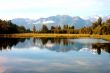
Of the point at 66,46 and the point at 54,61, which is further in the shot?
the point at 66,46

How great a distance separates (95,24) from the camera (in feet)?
537

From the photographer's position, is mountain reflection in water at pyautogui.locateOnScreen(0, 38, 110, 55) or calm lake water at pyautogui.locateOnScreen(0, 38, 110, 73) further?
mountain reflection in water at pyautogui.locateOnScreen(0, 38, 110, 55)

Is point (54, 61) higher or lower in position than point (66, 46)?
higher

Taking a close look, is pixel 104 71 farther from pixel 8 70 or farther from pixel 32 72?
pixel 8 70

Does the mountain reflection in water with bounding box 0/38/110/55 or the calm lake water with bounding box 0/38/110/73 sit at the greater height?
the calm lake water with bounding box 0/38/110/73

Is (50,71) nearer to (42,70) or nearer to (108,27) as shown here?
(42,70)

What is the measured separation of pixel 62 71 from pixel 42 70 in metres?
2.14

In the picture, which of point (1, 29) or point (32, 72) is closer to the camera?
point (32, 72)

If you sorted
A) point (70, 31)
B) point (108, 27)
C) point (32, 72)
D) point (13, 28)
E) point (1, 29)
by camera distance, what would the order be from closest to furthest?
point (32, 72)
point (108, 27)
point (1, 29)
point (13, 28)
point (70, 31)

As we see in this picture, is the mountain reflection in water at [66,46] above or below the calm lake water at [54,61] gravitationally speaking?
below

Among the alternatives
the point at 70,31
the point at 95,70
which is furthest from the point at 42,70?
the point at 70,31

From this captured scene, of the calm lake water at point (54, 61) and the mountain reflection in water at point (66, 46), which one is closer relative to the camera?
the calm lake water at point (54, 61)

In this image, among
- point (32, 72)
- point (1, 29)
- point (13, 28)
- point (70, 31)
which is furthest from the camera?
point (70, 31)

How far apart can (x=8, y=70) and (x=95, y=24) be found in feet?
456
